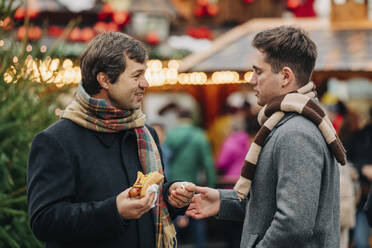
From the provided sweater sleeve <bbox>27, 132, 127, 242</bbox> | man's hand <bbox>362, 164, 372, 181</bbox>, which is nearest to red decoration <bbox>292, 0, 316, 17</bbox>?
man's hand <bbox>362, 164, 372, 181</bbox>

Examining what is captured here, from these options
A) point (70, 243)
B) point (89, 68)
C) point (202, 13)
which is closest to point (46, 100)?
point (89, 68)

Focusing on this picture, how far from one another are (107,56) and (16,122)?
1.34m

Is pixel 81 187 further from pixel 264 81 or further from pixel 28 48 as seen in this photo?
pixel 28 48

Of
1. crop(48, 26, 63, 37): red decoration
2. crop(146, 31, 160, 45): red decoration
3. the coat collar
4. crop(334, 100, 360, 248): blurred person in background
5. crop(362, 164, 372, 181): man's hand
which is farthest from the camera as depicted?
crop(48, 26, 63, 37): red decoration

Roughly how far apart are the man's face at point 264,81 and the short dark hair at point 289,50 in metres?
0.02

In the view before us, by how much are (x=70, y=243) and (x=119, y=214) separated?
1.04ft

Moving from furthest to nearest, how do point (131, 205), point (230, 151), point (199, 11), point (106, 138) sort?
point (199, 11)
point (230, 151)
point (106, 138)
point (131, 205)

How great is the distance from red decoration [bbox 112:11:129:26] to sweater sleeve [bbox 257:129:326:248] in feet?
43.2

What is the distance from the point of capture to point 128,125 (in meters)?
2.90

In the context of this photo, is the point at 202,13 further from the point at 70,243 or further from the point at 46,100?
the point at 70,243

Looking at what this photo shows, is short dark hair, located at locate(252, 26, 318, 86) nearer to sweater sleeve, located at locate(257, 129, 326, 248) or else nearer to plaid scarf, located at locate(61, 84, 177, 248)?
sweater sleeve, located at locate(257, 129, 326, 248)

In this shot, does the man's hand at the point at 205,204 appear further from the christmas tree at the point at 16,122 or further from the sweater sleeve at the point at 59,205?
the christmas tree at the point at 16,122

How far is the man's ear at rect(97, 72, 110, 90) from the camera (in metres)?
2.87

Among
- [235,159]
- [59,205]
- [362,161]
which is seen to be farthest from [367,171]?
[59,205]
